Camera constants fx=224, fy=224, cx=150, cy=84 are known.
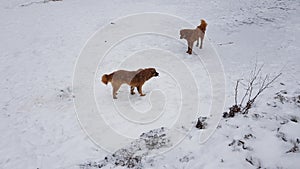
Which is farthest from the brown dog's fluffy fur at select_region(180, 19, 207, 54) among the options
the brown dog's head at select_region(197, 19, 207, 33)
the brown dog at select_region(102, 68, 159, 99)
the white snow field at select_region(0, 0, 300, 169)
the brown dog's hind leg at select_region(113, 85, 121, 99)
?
the brown dog's hind leg at select_region(113, 85, 121, 99)

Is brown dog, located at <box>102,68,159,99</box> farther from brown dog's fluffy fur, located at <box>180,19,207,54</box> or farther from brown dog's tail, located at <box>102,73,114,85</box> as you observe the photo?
brown dog's fluffy fur, located at <box>180,19,207,54</box>

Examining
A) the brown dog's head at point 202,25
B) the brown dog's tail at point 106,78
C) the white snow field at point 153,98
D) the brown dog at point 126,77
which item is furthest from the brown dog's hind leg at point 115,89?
the brown dog's head at point 202,25

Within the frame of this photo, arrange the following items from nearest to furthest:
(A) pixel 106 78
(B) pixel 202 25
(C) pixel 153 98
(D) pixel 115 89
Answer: (A) pixel 106 78 < (D) pixel 115 89 < (C) pixel 153 98 < (B) pixel 202 25

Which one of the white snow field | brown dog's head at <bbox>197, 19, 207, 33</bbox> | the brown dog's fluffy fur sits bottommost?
the white snow field

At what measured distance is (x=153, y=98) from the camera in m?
6.87

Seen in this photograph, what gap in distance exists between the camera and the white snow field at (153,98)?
169 inches

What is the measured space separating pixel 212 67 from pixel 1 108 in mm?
7341

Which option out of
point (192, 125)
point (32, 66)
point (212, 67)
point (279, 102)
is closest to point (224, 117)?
point (192, 125)

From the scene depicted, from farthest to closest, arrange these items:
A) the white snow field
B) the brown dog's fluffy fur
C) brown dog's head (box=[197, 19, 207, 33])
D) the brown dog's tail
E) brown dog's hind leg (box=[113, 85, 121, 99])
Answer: the brown dog's fluffy fur → brown dog's head (box=[197, 19, 207, 33]) → brown dog's hind leg (box=[113, 85, 121, 99]) → the brown dog's tail → the white snow field

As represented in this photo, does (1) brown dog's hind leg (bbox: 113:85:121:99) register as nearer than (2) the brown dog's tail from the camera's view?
No

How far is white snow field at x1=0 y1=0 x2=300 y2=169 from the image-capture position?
4.30 metres

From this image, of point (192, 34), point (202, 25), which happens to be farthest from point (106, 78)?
point (202, 25)

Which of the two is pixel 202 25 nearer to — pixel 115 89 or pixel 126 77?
pixel 126 77

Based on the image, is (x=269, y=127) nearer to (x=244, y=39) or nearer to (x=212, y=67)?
(x=212, y=67)
